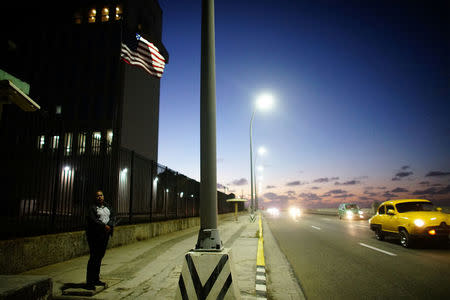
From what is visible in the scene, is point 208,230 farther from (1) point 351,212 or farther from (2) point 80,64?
(2) point 80,64

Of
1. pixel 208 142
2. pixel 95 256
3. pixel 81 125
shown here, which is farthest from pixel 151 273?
pixel 81 125

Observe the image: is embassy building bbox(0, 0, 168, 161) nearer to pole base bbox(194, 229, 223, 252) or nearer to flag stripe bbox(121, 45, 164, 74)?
flag stripe bbox(121, 45, 164, 74)

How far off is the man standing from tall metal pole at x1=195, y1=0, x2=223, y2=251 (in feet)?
8.72

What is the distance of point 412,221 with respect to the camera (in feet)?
31.4

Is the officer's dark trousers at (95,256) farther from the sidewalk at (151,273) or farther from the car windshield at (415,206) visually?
the car windshield at (415,206)

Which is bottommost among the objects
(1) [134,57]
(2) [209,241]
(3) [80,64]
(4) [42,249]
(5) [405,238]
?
(5) [405,238]

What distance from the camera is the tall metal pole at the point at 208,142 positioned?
131 inches

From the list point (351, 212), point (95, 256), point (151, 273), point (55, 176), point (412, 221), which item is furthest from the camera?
point (351, 212)

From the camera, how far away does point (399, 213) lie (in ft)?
34.8

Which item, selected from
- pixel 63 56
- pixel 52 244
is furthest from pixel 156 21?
pixel 52 244

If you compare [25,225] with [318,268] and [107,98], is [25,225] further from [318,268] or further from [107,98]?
[107,98]

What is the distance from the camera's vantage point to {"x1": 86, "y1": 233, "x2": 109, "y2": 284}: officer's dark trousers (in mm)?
4867

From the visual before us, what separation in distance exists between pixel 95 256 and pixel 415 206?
38.0 feet

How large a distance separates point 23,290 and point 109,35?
40.1 metres
